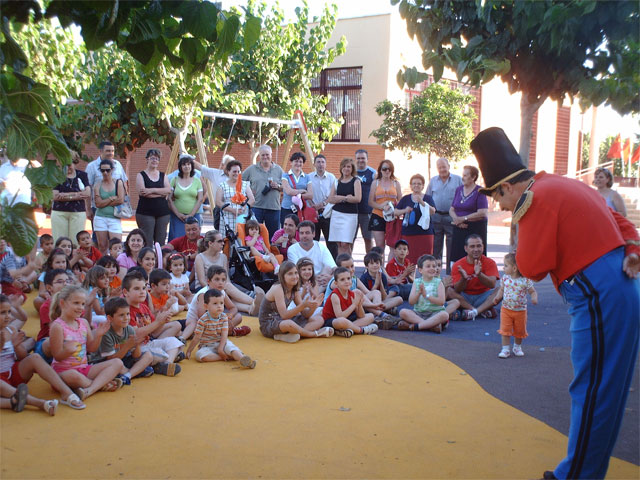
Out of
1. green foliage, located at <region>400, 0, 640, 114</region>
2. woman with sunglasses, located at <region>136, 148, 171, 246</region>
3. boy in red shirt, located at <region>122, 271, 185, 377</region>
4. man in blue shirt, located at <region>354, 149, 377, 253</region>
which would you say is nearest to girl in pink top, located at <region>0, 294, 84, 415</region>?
boy in red shirt, located at <region>122, 271, 185, 377</region>

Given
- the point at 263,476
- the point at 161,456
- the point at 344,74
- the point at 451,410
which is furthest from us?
the point at 344,74

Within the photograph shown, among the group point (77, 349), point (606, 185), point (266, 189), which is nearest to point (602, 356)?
point (77, 349)

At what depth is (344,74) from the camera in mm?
24484

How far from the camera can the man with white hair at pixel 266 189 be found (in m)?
10.4

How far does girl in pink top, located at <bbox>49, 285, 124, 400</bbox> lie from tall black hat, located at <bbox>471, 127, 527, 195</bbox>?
3078 mm

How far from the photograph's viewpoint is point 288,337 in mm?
6898

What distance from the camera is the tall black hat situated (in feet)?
11.9

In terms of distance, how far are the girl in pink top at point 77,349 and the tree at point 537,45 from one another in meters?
2.92

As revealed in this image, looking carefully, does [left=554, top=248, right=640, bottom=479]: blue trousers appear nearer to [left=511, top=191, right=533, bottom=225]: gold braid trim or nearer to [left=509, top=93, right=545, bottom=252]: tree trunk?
[left=511, top=191, right=533, bottom=225]: gold braid trim

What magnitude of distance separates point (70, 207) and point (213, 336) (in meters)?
4.31

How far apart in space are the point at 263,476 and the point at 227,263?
214 inches

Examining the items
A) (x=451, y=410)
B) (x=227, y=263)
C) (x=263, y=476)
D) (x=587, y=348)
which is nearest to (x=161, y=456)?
(x=263, y=476)

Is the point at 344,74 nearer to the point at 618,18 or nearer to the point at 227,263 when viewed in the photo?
the point at 227,263

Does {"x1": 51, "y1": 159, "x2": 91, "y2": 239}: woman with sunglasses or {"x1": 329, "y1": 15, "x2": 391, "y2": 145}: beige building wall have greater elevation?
{"x1": 329, "y1": 15, "x2": 391, "y2": 145}: beige building wall
